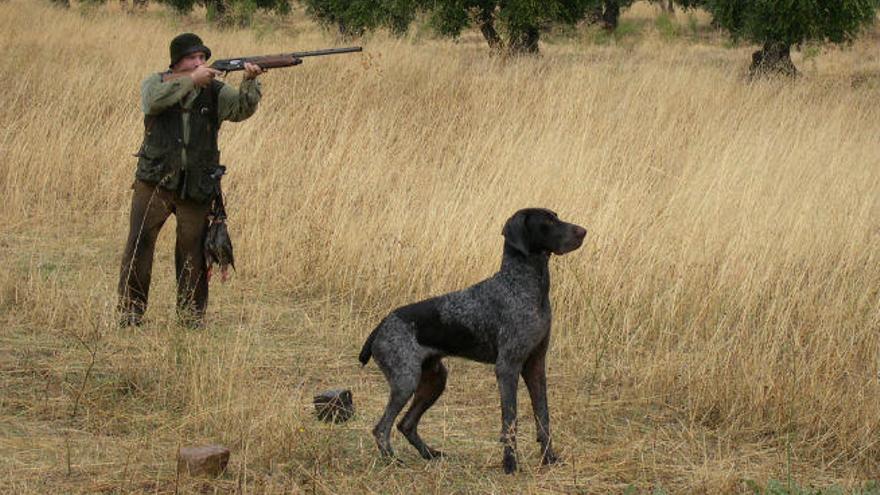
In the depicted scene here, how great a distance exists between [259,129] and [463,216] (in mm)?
3631

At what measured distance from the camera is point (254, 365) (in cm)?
680

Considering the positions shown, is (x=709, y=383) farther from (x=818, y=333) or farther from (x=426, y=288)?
(x=426, y=288)

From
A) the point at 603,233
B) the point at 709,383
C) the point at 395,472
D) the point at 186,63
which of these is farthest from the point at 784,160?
the point at 395,472

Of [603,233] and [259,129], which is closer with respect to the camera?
[603,233]

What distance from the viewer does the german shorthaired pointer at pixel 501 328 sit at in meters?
5.29

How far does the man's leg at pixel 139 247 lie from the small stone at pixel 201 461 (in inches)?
99.7

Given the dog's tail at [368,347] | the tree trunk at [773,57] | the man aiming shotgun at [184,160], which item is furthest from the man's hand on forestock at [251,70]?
the tree trunk at [773,57]

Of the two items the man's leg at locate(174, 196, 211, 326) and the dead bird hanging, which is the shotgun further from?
the man's leg at locate(174, 196, 211, 326)

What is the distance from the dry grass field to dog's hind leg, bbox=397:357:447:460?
0.38 ft

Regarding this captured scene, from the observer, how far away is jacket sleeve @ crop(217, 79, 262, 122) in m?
7.42

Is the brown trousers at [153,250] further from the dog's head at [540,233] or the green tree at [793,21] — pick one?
the green tree at [793,21]

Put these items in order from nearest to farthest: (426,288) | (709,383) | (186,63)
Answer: (709,383) → (186,63) → (426,288)

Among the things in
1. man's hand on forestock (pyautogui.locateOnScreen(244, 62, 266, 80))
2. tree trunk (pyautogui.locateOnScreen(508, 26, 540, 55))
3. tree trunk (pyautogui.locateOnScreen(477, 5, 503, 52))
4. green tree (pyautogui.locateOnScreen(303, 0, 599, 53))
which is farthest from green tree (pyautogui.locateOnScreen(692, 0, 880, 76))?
man's hand on forestock (pyautogui.locateOnScreen(244, 62, 266, 80))

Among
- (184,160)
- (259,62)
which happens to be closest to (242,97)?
(259,62)
